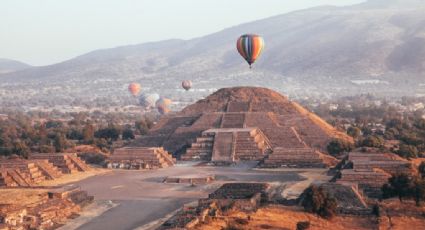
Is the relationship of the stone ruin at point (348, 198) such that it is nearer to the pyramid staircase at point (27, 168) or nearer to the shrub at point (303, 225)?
the shrub at point (303, 225)

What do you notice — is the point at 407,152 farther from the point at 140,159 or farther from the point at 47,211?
the point at 47,211

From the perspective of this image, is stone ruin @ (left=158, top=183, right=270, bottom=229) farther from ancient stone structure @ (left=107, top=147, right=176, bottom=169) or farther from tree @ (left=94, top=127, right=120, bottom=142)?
tree @ (left=94, top=127, right=120, bottom=142)

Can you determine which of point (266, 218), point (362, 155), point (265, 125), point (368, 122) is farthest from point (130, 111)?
point (266, 218)

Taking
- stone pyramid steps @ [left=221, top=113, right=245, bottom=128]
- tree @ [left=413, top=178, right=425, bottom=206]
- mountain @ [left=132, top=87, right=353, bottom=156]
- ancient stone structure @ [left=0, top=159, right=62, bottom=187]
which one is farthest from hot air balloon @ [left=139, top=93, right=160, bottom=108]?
tree @ [left=413, top=178, right=425, bottom=206]

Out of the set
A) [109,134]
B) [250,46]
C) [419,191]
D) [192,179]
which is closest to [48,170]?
[192,179]

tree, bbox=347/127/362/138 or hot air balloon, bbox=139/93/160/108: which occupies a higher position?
hot air balloon, bbox=139/93/160/108

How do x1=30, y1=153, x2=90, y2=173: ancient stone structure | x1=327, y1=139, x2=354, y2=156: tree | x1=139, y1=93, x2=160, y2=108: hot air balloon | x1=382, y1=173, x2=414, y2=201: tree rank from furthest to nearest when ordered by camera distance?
x1=139, y1=93, x2=160, y2=108: hot air balloon < x1=327, y1=139, x2=354, y2=156: tree < x1=30, y1=153, x2=90, y2=173: ancient stone structure < x1=382, y1=173, x2=414, y2=201: tree
